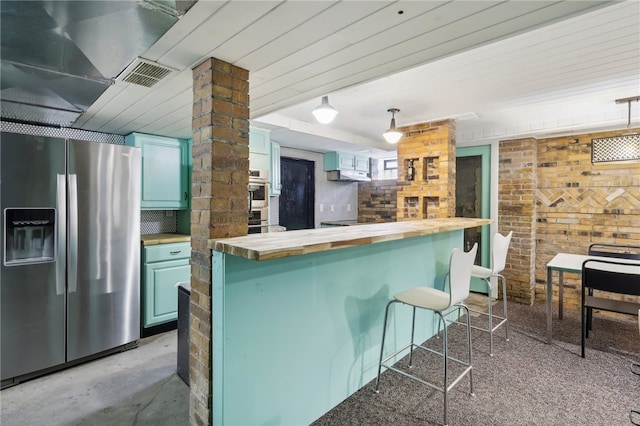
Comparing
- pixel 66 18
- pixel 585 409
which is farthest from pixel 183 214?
pixel 585 409

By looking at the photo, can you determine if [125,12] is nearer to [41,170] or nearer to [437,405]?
[41,170]

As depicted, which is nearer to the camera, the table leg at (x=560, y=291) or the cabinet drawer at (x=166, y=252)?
the cabinet drawer at (x=166, y=252)

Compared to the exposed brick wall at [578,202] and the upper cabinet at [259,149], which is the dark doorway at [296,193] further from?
the exposed brick wall at [578,202]

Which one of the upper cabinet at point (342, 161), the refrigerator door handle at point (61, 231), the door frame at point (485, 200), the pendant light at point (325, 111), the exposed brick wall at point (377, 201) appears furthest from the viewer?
the exposed brick wall at point (377, 201)

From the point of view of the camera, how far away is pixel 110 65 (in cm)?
165

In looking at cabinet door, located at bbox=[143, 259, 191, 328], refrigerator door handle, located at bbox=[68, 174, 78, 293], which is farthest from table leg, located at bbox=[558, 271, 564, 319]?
refrigerator door handle, located at bbox=[68, 174, 78, 293]

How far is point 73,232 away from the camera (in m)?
2.56

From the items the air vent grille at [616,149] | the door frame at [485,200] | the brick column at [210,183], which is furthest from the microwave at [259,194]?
the air vent grille at [616,149]

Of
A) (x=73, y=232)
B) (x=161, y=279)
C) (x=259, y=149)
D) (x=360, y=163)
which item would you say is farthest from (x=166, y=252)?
(x=360, y=163)

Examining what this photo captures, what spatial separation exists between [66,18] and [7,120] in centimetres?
237

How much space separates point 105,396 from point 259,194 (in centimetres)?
229

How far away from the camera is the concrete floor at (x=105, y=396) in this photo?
202 cm

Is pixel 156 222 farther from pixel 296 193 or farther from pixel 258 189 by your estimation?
pixel 296 193

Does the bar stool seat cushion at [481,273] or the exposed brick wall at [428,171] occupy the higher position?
the exposed brick wall at [428,171]
